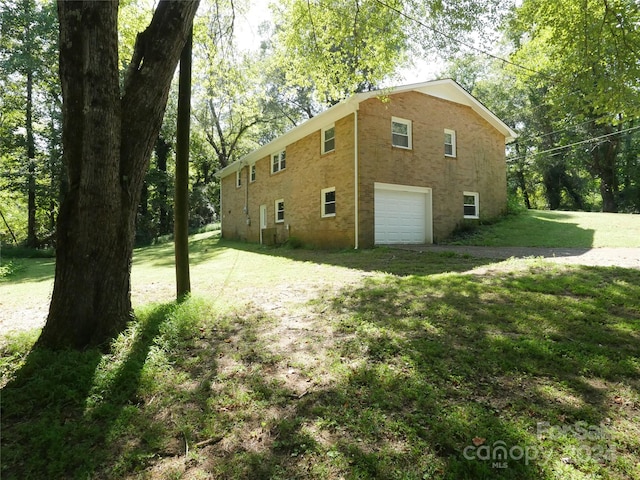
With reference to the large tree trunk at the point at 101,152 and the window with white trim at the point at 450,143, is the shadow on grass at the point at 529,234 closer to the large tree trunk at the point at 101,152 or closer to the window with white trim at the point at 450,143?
the window with white trim at the point at 450,143

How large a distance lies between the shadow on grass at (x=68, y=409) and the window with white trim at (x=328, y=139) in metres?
10.9

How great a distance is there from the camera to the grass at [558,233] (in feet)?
36.7

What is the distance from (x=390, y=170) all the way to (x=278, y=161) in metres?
6.71

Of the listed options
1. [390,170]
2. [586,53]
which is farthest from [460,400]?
[390,170]

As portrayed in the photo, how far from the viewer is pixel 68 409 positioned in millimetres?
2670

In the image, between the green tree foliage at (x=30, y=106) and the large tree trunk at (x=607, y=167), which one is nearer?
the green tree foliage at (x=30, y=106)

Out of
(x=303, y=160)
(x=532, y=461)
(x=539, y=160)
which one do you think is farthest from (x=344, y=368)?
(x=539, y=160)

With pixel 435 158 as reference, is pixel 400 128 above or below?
above

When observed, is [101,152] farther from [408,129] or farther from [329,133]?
[408,129]

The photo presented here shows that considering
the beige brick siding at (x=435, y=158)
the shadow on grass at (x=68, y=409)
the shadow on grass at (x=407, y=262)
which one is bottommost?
the shadow on grass at (x=68, y=409)

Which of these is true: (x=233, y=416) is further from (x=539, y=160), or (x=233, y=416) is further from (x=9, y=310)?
(x=539, y=160)

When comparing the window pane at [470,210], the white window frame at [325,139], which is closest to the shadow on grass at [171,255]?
the white window frame at [325,139]

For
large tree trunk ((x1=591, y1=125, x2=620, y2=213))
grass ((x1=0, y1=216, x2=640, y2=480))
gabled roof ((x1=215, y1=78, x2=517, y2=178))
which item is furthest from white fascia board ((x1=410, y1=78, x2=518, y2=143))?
large tree trunk ((x1=591, y1=125, x2=620, y2=213))

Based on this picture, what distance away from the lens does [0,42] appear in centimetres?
1867
